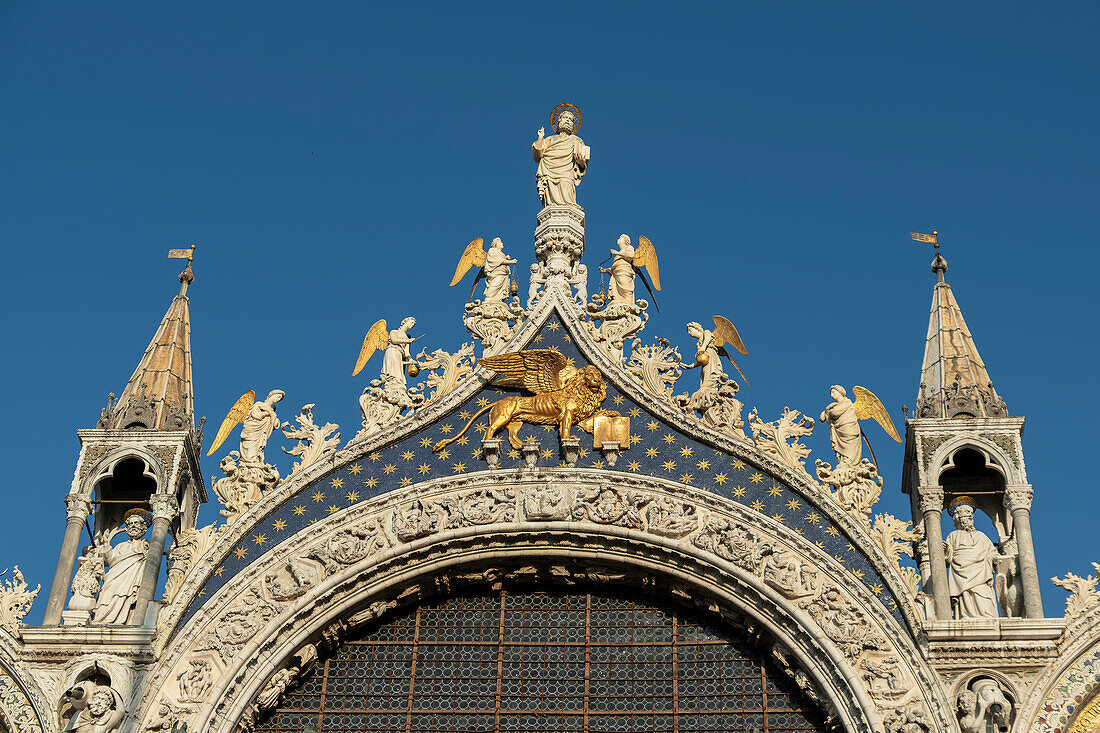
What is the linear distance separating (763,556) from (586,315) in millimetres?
3988

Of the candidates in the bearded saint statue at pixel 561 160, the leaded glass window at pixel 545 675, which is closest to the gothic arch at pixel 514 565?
the leaded glass window at pixel 545 675

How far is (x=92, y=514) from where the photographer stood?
21750 mm

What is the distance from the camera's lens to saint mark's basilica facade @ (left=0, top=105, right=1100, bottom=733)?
19.8 meters

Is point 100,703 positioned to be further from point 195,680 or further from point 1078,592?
point 1078,592

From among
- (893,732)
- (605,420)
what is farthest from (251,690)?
(893,732)

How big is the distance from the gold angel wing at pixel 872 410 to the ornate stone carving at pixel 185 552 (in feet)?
23.9

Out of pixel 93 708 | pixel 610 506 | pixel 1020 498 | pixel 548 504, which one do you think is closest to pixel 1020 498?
pixel 1020 498

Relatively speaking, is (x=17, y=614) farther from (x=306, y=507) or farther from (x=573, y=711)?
(x=573, y=711)

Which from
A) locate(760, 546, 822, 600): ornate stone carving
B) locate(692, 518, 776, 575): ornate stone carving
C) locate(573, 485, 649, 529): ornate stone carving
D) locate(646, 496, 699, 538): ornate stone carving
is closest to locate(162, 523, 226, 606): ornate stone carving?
locate(573, 485, 649, 529): ornate stone carving

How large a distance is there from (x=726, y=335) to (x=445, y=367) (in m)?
3.34

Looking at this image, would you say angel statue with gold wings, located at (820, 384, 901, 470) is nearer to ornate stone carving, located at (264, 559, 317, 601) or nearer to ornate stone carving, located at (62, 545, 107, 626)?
ornate stone carving, located at (264, 559, 317, 601)

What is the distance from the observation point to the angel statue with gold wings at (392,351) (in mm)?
22484

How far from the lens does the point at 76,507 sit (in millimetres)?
21281

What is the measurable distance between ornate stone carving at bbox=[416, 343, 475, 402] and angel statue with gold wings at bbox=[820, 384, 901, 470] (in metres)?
4.23
